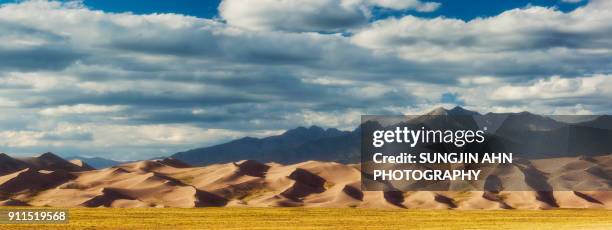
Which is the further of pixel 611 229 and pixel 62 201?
pixel 62 201

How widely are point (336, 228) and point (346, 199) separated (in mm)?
91806

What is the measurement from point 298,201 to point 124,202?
41943 millimetres

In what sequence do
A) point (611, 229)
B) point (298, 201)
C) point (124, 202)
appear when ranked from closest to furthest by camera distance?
point (611, 229) < point (124, 202) < point (298, 201)

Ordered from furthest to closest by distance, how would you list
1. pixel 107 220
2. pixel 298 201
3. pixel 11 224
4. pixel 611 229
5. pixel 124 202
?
pixel 298 201
pixel 124 202
pixel 107 220
pixel 11 224
pixel 611 229

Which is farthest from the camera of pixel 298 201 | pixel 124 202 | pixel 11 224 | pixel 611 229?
pixel 298 201

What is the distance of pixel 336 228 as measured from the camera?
9425 centimetres

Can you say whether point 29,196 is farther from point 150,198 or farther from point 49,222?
point 49,222

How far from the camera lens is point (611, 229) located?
75.9 m

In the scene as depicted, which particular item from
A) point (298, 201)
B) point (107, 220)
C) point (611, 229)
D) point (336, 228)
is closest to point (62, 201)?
point (298, 201)

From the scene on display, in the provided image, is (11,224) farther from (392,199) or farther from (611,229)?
(392,199)

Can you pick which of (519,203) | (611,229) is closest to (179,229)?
(611,229)

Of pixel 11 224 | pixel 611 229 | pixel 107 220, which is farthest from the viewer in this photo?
pixel 107 220

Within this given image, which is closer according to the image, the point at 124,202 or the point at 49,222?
the point at 49,222

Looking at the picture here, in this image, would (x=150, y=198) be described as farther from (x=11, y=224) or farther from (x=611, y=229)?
(x=611, y=229)
